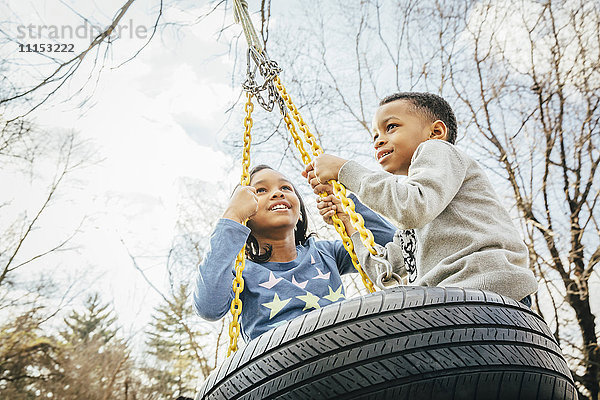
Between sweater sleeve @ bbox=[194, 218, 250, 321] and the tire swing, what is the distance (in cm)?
82

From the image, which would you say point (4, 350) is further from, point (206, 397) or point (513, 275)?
point (513, 275)

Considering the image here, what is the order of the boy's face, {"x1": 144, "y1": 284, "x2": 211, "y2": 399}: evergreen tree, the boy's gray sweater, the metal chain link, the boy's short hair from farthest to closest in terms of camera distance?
{"x1": 144, "y1": 284, "x2": 211, "y2": 399}: evergreen tree → the metal chain link → the boy's short hair → the boy's face → the boy's gray sweater

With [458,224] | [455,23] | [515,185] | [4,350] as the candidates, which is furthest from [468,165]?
[4,350]

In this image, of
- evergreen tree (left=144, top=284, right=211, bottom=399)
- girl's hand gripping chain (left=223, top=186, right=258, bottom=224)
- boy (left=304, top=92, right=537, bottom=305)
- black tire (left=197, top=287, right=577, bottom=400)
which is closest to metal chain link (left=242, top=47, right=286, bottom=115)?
girl's hand gripping chain (left=223, top=186, right=258, bottom=224)

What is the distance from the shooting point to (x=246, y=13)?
8.02 feet

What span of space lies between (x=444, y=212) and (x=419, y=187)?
0.18 m

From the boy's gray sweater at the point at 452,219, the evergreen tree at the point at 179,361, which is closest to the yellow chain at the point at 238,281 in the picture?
the boy's gray sweater at the point at 452,219

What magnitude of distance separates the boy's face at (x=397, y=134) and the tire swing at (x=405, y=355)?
31.5 inches

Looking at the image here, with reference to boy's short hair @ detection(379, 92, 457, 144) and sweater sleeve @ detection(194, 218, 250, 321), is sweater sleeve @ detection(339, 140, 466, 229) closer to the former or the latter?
boy's short hair @ detection(379, 92, 457, 144)

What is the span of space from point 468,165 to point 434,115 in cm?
42

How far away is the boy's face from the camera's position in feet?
5.54

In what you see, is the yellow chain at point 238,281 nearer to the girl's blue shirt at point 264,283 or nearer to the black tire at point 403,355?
the girl's blue shirt at point 264,283

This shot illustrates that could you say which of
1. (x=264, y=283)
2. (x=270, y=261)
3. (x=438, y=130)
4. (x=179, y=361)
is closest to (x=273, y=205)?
(x=270, y=261)

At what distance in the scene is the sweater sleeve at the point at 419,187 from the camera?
128 cm
